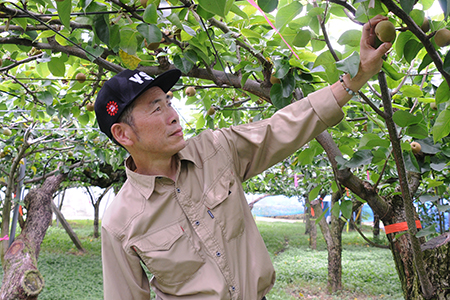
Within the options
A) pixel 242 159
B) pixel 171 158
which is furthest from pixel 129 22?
pixel 242 159

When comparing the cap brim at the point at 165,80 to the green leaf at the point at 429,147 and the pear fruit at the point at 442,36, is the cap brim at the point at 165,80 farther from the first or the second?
the green leaf at the point at 429,147

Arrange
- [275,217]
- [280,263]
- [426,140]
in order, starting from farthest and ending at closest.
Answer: [275,217] < [280,263] < [426,140]

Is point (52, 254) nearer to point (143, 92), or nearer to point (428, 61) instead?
point (143, 92)

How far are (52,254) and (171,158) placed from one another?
8590 mm

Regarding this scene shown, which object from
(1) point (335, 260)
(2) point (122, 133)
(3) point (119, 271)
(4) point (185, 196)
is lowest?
(1) point (335, 260)

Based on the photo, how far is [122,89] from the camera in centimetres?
123

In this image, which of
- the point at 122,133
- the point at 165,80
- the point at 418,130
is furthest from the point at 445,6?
the point at 122,133

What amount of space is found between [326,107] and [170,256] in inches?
25.8

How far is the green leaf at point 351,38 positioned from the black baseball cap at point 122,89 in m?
0.57

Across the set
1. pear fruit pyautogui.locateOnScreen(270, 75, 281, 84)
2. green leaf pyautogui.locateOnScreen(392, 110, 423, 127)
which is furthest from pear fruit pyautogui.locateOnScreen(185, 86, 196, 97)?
green leaf pyautogui.locateOnScreen(392, 110, 423, 127)

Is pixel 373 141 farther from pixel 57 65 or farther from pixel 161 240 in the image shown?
pixel 57 65

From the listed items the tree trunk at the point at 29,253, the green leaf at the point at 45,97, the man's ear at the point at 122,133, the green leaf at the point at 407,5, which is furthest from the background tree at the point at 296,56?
the tree trunk at the point at 29,253

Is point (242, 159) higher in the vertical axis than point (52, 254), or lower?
higher

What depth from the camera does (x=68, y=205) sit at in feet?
73.4
